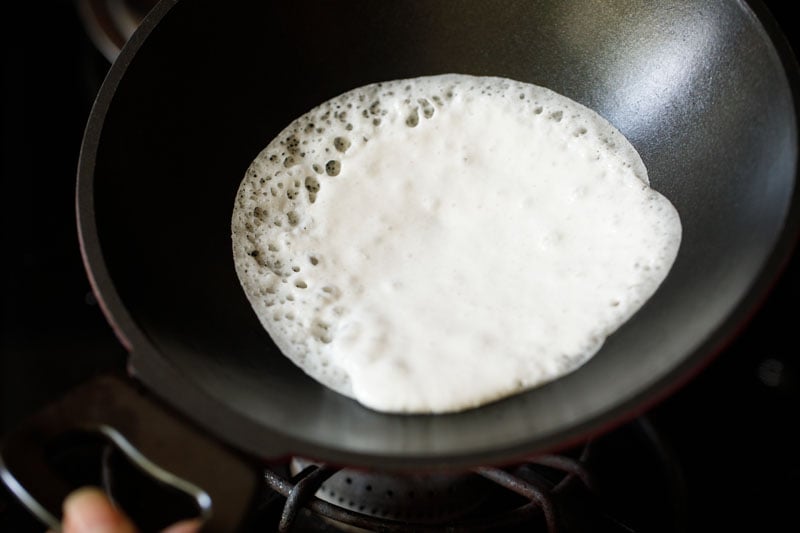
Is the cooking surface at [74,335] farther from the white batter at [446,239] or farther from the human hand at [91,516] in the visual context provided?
the human hand at [91,516]

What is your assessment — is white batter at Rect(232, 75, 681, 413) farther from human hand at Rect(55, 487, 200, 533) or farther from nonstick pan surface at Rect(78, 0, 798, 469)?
human hand at Rect(55, 487, 200, 533)

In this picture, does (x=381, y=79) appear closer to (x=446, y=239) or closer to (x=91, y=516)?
(x=446, y=239)

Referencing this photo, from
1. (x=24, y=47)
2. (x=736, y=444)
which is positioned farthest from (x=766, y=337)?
(x=24, y=47)

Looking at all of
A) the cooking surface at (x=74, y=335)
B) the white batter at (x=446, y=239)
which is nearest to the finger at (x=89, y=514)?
the white batter at (x=446, y=239)

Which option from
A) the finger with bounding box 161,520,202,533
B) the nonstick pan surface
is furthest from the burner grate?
the finger with bounding box 161,520,202,533

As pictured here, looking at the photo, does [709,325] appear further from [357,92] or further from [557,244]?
[357,92]

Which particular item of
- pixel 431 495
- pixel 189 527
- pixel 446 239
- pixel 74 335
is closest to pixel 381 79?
Answer: pixel 446 239
